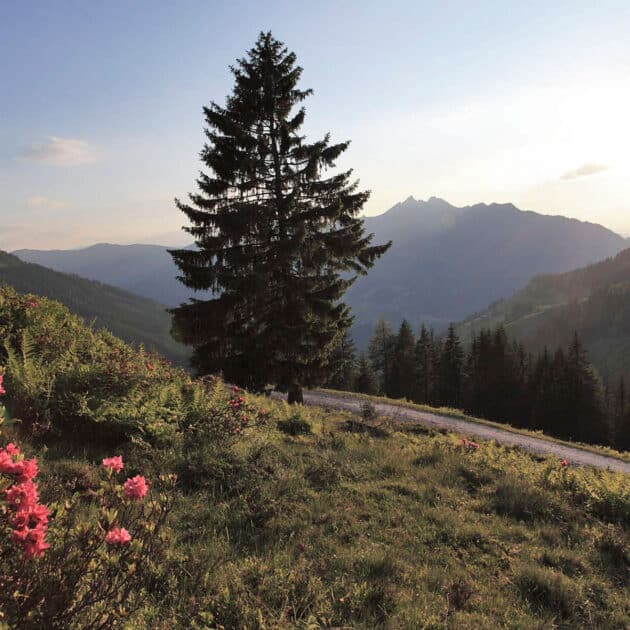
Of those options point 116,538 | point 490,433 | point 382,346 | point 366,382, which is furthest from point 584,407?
point 116,538

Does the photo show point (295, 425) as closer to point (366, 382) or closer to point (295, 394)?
point (295, 394)

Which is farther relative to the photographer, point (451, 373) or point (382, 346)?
point (382, 346)

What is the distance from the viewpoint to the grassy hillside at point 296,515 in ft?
11.0

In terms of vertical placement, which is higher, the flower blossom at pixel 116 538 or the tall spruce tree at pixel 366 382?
the flower blossom at pixel 116 538

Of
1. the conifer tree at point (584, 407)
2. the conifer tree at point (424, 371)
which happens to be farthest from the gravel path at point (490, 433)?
the conifer tree at point (584, 407)

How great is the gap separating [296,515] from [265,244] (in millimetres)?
11379

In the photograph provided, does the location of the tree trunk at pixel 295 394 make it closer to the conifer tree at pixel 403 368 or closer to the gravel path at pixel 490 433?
the gravel path at pixel 490 433

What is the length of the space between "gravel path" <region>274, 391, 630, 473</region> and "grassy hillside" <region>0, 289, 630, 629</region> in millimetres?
8322

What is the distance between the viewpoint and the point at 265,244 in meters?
15.1

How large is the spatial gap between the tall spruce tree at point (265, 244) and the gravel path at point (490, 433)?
214 inches

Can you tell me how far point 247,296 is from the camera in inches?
580

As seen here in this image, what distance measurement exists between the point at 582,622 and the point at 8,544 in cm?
476

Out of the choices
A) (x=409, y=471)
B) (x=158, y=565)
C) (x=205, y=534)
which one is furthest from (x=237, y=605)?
(x=409, y=471)

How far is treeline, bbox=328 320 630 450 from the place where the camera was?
46812 mm
